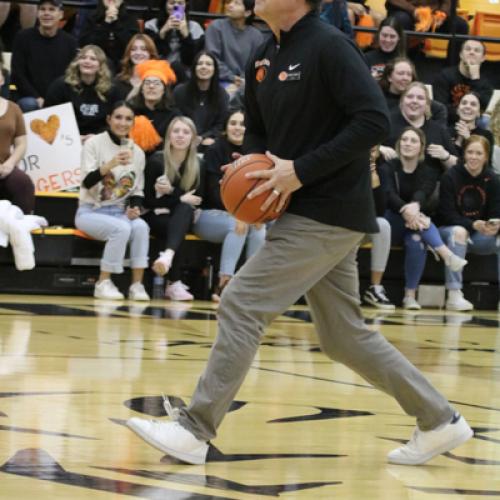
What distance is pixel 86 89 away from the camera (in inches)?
429

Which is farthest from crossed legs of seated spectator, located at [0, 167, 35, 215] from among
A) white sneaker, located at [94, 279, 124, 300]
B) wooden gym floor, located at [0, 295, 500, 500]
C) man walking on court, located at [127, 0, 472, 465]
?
man walking on court, located at [127, 0, 472, 465]

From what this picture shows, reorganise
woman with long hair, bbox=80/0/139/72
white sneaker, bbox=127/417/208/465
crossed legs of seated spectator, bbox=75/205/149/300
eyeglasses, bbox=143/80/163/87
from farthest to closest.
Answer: woman with long hair, bbox=80/0/139/72
eyeglasses, bbox=143/80/163/87
crossed legs of seated spectator, bbox=75/205/149/300
white sneaker, bbox=127/417/208/465

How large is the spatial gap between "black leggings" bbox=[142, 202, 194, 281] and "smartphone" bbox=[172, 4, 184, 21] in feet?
8.50

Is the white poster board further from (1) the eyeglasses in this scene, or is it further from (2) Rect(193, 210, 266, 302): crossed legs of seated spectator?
(2) Rect(193, 210, 266, 302): crossed legs of seated spectator

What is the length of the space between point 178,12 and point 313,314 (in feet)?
28.3

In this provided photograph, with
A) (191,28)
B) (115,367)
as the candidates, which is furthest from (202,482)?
(191,28)

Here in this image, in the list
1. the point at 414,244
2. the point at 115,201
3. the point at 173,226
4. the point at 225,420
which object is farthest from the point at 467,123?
the point at 225,420

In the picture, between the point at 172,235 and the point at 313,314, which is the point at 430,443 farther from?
the point at 172,235

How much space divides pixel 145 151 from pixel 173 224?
3.10 ft

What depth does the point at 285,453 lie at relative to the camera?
12.8 feet

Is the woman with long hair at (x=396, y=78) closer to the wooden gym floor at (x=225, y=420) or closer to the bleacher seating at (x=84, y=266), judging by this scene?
the bleacher seating at (x=84, y=266)

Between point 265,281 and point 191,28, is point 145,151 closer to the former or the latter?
point 191,28

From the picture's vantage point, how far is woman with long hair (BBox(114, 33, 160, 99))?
1148cm

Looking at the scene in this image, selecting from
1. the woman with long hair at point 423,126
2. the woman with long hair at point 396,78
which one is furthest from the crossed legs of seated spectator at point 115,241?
the woman with long hair at point 396,78
